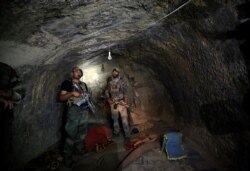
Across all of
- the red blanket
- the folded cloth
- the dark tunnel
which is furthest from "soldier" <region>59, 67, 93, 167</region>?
the folded cloth

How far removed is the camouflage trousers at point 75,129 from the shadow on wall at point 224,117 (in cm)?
317

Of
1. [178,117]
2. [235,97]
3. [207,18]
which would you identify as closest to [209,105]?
[235,97]

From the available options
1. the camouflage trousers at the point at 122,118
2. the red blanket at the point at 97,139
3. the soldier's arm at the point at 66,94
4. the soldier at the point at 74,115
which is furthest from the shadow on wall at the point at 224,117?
the soldier's arm at the point at 66,94

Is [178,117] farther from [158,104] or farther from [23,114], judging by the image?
[23,114]

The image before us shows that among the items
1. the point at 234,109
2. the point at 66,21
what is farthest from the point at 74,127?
the point at 234,109

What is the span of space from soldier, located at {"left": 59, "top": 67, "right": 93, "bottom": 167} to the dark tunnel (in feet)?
1.34

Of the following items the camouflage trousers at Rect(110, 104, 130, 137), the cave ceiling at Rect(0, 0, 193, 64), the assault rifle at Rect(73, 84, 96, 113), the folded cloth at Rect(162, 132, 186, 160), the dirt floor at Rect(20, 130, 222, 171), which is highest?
the cave ceiling at Rect(0, 0, 193, 64)

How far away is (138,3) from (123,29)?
1.31 meters

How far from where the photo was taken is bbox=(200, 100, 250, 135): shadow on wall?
349 centimetres

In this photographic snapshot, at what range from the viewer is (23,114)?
4555 millimetres

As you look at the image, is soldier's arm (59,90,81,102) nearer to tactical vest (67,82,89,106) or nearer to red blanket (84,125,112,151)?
tactical vest (67,82,89,106)

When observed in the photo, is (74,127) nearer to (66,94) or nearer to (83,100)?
(83,100)

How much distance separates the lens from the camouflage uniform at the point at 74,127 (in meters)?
5.60

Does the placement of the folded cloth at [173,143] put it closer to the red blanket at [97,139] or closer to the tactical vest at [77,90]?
the red blanket at [97,139]
